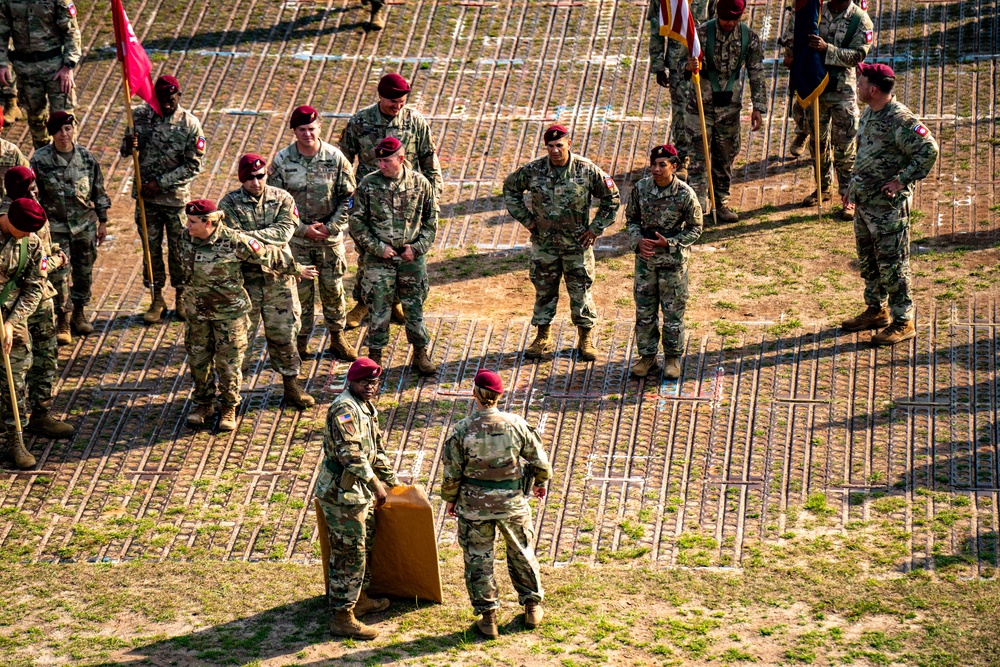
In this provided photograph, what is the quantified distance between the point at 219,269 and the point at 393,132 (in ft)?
7.13

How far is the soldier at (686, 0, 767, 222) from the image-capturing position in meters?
13.4

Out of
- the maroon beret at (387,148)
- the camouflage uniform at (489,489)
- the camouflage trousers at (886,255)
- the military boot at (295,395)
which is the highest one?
the camouflage trousers at (886,255)

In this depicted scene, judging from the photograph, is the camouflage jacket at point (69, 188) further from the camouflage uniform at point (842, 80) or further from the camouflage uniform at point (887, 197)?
the camouflage uniform at point (842, 80)

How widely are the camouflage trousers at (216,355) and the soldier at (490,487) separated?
2850 millimetres

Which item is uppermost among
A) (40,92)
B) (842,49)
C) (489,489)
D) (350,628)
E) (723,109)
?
(842,49)

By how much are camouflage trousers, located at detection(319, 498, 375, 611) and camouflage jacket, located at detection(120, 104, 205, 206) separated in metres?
4.41

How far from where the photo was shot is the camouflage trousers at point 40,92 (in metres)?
14.2

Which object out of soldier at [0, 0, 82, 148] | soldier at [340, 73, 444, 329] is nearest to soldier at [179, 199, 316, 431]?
soldier at [340, 73, 444, 329]

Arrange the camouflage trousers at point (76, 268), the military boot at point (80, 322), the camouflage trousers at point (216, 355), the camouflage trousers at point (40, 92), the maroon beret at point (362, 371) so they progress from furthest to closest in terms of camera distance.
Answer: the camouflage trousers at point (40, 92)
the military boot at point (80, 322)
the camouflage trousers at point (76, 268)
the camouflage trousers at point (216, 355)
the maroon beret at point (362, 371)

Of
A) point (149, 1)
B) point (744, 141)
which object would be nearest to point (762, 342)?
point (744, 141)

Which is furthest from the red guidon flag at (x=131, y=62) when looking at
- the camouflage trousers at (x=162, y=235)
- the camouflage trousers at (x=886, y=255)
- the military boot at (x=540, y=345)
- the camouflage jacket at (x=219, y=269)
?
the camouflage trousers at (x=886, y=255)

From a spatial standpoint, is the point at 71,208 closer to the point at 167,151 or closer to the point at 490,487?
the point at 167,151

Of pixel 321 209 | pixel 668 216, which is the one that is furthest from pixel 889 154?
pixel 321 209

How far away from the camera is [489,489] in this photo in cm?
864
